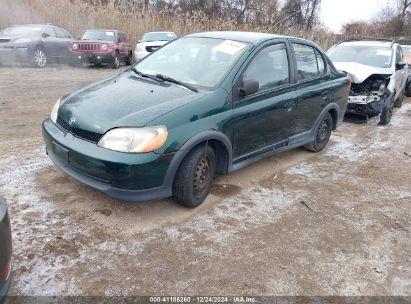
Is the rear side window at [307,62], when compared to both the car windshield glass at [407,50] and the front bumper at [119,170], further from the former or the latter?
the car windshield glass at [407,50]

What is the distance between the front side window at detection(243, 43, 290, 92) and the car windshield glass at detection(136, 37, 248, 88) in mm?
211

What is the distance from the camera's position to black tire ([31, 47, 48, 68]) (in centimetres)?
1331

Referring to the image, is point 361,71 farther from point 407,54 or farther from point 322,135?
point 407,54

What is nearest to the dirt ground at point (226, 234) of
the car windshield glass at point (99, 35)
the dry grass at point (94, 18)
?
the car windshield glass at point (99, 35)

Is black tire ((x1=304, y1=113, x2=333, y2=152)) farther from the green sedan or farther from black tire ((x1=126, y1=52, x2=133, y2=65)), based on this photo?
black tire ((x1=126, y1=52, x2=133, y2=65))

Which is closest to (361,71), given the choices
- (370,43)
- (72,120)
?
(370,43)

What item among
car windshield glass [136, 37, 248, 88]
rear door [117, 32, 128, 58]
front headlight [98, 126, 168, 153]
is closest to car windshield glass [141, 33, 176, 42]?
rear door [117, 32, 128, 58]

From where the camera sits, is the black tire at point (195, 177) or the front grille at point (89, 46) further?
the front grille at point (89, 46)

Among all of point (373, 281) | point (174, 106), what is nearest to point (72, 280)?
point (174, 106)

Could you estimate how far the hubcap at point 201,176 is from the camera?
3.67m

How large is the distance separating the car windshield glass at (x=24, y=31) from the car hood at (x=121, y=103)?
1101 centimetres

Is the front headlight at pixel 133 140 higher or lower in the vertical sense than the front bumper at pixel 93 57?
higher

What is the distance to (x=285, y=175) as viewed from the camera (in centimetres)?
482

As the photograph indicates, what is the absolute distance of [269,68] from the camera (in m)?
4.38
